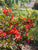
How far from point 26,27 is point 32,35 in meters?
0.58

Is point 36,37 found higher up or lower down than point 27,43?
higher up

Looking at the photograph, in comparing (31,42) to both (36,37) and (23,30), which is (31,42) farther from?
(36,37)

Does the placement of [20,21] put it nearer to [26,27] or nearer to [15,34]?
[26,27]

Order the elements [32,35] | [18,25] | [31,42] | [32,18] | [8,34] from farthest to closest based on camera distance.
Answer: [31,42]
[32,18]
[18,25]
[32,35]
[8,34]

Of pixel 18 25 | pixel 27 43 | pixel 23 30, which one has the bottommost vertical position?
pixel 27 43

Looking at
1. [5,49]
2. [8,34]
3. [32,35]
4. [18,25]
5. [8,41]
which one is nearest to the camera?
[5,49]

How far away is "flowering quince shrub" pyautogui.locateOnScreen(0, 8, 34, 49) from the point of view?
2.34 meters

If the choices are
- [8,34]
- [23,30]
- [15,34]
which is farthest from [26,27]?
[8,34]

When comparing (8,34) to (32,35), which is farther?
(32,35)

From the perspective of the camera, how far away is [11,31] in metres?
2.68

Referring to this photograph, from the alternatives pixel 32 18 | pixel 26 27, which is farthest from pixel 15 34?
pixel 32 18

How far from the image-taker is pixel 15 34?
2865 millimetres

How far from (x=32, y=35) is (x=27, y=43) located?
46.7 inches

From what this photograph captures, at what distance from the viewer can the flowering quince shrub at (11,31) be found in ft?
7.69
